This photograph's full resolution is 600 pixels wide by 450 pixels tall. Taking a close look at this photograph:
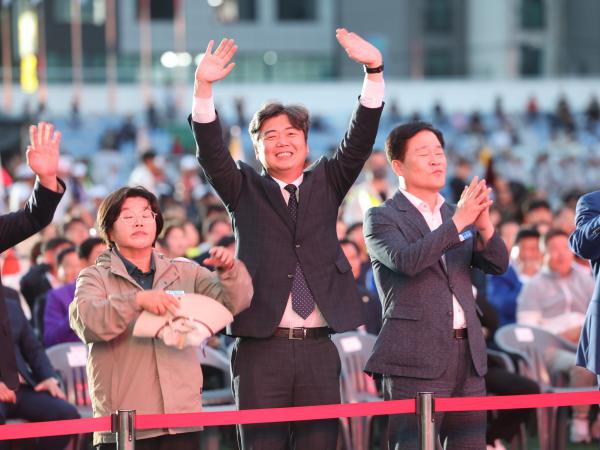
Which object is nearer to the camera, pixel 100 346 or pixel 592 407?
pixel 100 346

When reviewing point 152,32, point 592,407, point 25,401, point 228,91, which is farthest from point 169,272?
point 152,32

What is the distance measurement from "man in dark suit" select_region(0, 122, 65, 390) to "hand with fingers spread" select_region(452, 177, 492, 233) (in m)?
1.57

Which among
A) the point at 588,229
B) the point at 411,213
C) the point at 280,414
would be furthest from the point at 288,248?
the point at 588,229

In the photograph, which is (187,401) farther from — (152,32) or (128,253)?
(152,32)

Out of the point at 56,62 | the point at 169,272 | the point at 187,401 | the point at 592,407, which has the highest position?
the point at 56,62

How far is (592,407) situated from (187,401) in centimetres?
449

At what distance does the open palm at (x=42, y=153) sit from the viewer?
5.52 metres

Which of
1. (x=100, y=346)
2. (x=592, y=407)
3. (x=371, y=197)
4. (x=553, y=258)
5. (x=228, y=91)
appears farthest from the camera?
(x=228, y=91)

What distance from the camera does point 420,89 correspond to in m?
44.0

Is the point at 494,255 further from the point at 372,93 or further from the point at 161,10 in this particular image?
the point at 161,10

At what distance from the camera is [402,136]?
5.94m

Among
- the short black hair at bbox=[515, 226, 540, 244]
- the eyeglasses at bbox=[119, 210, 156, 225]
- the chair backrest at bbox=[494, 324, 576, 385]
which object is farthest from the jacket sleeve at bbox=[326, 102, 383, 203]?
the short black hair at bbox=[515, 226, 540, 244]

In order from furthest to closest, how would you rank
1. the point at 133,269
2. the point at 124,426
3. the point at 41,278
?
the point at 41,278
the point at 133,269
the point at 124,426

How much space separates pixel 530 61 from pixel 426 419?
49.2 m
